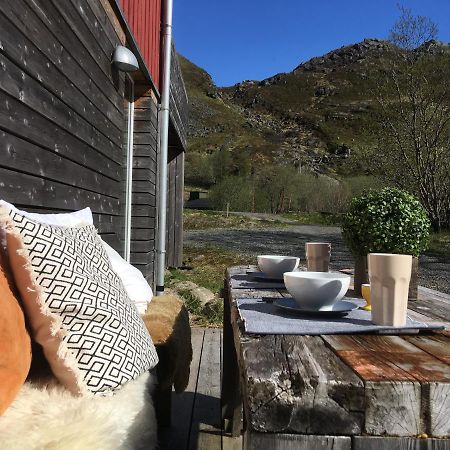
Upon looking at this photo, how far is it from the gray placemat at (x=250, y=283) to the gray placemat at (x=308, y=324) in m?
0.42

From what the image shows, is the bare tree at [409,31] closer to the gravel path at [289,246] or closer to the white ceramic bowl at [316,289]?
the gravel path at [289,246]

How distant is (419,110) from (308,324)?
43.2 feet

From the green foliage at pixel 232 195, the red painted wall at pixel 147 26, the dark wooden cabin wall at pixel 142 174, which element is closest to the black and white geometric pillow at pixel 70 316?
the red painted wall at pixel 147 26

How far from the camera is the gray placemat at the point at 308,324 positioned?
912 millimetres

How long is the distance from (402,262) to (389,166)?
13.9m

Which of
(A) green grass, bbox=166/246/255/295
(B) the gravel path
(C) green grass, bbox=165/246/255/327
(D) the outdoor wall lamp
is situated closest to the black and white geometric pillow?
(D) the outdoor wall lamp

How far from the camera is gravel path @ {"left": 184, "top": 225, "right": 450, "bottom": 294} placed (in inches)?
266

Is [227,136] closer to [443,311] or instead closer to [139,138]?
[139,138]

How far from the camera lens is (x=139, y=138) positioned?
13.7ft

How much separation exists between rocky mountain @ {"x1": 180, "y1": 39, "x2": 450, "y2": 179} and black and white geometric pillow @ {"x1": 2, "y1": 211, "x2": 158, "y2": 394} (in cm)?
1365

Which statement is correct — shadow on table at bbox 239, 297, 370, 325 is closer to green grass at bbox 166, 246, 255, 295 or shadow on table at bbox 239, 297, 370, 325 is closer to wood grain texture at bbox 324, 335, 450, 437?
wood grain texture at bbox 324, 335, 450, 437

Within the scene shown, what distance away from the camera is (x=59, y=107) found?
224cm

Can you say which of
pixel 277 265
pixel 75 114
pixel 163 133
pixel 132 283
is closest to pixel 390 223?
pixel 277 265

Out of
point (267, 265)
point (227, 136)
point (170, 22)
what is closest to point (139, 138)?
point (170, 22)
